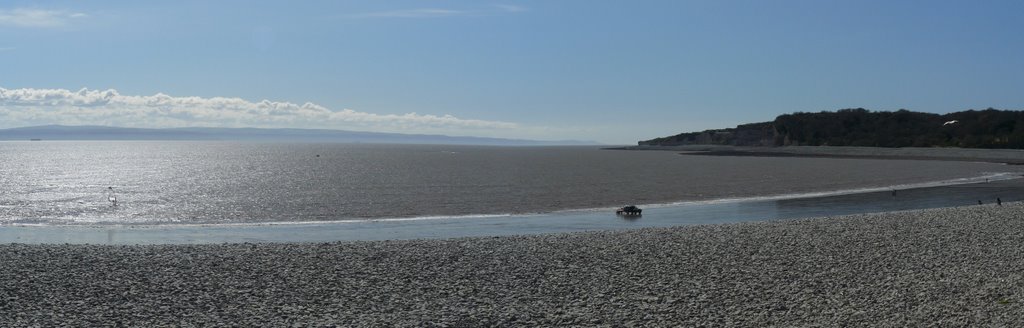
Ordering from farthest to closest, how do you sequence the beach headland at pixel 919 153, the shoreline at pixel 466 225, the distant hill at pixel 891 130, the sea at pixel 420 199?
the distant hill at pixel 891 130
the beach headland at pixel 919 153
the sea at pixel 420 199
the shoreline at pixel 466 225

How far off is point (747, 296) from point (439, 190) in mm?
34467

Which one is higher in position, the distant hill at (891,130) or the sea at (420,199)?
the distant hill at (891,130)

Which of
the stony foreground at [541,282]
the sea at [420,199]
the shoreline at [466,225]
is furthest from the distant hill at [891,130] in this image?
the stony foreground at [541,282]

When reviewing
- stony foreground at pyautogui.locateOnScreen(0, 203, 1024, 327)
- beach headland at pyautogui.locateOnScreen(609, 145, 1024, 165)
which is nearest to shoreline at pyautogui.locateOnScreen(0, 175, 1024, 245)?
stony foreground at pyautogui.locateOnScreen(0, 203, 1024, 327)

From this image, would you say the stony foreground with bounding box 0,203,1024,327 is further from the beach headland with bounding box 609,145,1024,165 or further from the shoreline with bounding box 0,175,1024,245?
the beach headland with bounding box 609,145,1024,165

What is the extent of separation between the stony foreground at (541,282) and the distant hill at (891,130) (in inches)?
4629

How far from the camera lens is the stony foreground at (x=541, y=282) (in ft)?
39.2

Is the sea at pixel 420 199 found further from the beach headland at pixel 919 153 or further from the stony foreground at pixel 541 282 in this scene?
the beach headland at pixel 919 153

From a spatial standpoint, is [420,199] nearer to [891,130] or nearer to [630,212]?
[630,212]

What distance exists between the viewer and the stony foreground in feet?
39.2

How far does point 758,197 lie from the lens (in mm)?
41531

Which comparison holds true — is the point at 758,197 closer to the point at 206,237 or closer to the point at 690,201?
the point at 690,201

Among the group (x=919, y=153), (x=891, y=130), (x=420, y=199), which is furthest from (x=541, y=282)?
(x=891, y=130)

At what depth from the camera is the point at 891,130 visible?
536 ft
